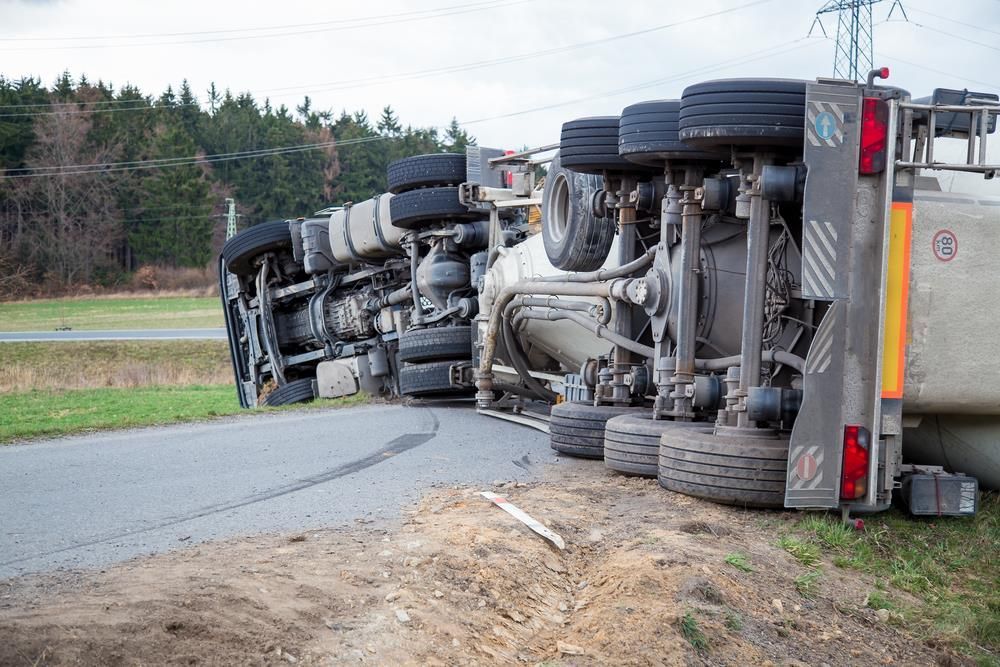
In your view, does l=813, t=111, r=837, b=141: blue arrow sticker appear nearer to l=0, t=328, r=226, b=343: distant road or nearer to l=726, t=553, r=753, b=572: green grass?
l=726, t=553, r=753, b=572: green grass

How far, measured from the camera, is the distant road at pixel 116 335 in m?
29.6

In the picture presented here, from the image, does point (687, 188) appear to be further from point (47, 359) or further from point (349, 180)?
point (349, 180)

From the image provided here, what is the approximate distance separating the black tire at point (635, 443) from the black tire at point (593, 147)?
1772 mm

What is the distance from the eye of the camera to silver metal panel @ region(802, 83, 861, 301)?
5.28 m

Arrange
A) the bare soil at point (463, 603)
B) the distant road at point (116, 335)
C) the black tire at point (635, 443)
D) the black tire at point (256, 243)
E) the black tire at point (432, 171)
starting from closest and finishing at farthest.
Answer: the bare soil at point (463, 603)
the black tire at point (635, 443)
the black tire at point (432, 171)
the black tire at point (256, 243)
the distant road at point (116, 335)

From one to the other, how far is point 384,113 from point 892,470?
60541mm

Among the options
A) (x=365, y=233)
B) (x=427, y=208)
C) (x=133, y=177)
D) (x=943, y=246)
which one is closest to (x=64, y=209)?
(x=133, y=177)

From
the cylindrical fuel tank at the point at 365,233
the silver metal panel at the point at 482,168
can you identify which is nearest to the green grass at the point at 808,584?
the silver metal panel at the point at 482,168

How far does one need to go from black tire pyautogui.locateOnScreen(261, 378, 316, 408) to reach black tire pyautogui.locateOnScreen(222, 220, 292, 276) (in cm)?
194

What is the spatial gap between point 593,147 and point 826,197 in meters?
2.47

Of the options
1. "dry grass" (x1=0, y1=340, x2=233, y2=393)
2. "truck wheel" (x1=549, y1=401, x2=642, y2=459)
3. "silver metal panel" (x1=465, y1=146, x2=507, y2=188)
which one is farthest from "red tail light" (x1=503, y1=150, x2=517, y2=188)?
"dry grass" (x1=0, y1=340, x2=233, y2=393)

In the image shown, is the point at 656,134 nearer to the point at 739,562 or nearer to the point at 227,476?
the point at 739,562

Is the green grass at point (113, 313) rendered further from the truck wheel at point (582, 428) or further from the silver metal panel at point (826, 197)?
the silver metal panel at point (826, 197)

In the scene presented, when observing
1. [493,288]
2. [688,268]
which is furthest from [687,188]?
[493,288]
